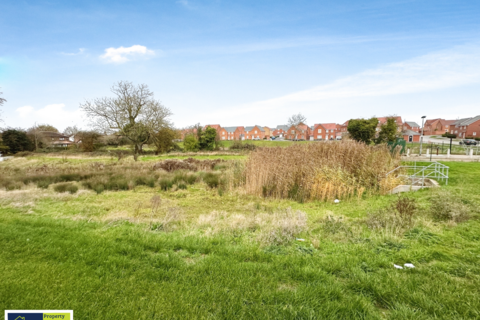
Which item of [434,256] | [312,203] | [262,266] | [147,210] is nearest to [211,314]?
[262,266]

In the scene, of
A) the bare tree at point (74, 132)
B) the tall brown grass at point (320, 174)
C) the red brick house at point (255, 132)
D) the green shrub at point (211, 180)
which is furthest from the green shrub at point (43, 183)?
the red brick house at point (255, 132)

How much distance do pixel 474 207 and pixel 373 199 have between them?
272 centimetres

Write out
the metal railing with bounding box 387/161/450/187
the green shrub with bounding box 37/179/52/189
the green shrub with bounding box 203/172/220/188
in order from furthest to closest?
the green shrub with bounding box 203/172/220/188
the green shrub with bounding box 37/179/52/189
the metal railing with bounding box 387/161/450/187

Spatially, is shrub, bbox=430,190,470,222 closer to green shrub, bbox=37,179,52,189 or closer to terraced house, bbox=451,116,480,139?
green shrub, bbox=37,179,52,189

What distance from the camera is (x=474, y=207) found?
630cm

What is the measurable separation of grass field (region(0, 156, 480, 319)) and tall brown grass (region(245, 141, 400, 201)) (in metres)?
3.09

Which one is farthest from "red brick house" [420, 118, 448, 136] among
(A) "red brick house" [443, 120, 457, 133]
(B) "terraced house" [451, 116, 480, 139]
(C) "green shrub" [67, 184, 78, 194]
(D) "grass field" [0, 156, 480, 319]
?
(C) "green shrub" [67, 184, 78, 194]

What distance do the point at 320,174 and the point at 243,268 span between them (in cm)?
704

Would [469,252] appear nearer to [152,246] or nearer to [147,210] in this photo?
[152,246]

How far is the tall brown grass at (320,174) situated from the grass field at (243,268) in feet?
10.1

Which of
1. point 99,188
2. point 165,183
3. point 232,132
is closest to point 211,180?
point 165,183

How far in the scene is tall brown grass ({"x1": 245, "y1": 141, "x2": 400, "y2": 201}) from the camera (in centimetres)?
927

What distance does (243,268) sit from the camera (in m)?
3.37

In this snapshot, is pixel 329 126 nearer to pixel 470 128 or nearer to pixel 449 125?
pixel 470 128
